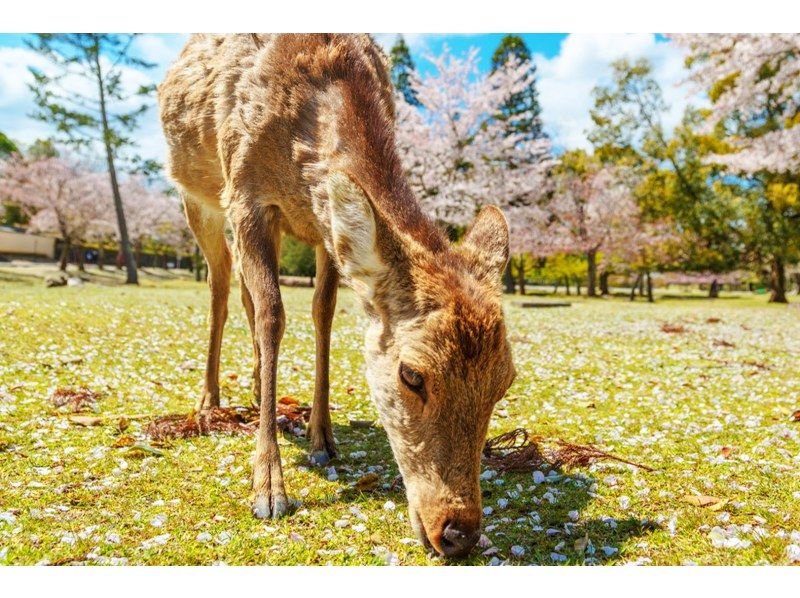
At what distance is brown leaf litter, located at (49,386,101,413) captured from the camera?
14.3ft

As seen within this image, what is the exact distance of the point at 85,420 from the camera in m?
4.03

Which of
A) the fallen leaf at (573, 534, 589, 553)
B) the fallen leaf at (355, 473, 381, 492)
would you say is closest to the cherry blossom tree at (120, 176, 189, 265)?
the fallen leaf at (355, 473, 381, 492)

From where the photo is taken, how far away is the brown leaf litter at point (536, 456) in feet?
11.5

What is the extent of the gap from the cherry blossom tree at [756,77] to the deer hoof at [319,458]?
11970 mm

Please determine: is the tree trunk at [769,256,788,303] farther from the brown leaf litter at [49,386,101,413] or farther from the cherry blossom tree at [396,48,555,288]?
the brown leaf litter at [49,386,101,413]

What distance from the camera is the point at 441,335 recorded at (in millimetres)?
2352

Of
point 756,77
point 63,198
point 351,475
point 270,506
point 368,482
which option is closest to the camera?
point 270,506

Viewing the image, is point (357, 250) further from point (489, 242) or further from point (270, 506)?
point (270, 506)

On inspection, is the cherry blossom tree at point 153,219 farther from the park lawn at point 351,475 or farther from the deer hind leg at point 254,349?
the deer hind leg at point 254,349

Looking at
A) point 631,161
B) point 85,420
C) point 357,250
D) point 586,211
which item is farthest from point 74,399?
point 586,211

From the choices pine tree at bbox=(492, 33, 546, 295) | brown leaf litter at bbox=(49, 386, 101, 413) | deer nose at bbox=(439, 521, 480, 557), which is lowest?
brown leaf litter at bbox=(49, 386, 101, 413)

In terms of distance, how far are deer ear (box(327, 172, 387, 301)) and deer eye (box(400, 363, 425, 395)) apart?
48cm

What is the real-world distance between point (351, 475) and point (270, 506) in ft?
2.09

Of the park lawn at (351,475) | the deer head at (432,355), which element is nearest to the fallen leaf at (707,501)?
the park lawn at (351,475)
